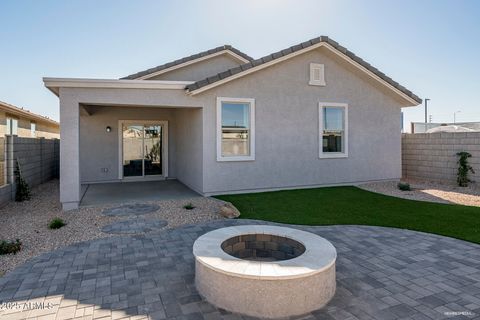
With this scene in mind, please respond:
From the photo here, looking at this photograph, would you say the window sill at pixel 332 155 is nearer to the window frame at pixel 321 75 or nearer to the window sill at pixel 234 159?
the window frame at pixel 321 75

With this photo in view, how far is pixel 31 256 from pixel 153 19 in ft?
34.9

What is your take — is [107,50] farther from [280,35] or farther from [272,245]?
[272,245]

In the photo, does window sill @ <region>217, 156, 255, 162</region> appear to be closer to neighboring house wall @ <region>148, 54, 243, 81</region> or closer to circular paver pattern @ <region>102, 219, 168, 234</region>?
circular paver pattern @ <region>102, 219, 168, 234</region>

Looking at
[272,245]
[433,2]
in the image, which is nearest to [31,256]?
[272,245]

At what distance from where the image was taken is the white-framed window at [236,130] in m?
11.5

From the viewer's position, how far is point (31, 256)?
5.90 metres

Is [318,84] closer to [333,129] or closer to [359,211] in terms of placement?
[333,129]

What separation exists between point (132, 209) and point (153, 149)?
6.89m

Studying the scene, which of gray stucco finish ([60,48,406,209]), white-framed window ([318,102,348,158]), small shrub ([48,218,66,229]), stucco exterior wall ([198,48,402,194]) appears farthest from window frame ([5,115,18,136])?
white-framed window ([318,102,348,158])

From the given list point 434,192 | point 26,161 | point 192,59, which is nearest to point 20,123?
point 26,161

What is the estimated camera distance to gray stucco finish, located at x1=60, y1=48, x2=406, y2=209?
33.9ft

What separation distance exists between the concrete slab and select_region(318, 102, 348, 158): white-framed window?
5961mm

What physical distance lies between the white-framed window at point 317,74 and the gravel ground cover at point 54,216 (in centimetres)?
660

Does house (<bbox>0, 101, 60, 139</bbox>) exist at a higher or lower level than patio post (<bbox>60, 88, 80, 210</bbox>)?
higher
